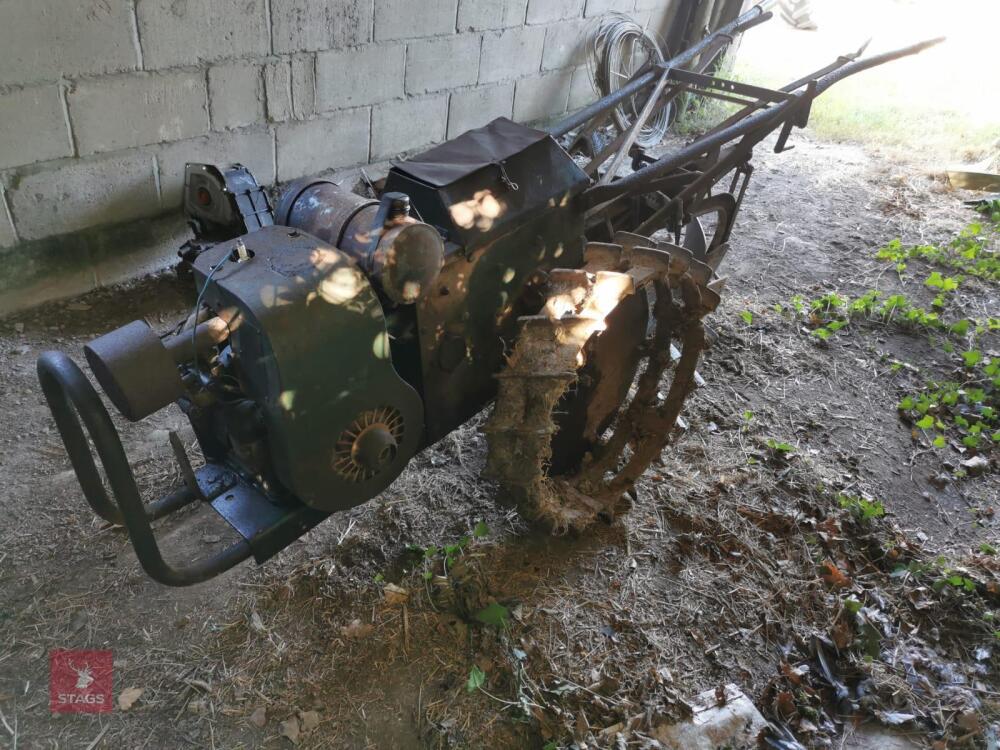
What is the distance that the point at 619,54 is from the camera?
6.18 metres

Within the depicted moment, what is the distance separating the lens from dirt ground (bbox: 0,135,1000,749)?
2176 millimetres

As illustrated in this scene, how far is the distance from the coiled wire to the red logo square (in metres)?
5.06

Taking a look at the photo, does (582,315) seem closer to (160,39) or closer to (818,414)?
(818,414)

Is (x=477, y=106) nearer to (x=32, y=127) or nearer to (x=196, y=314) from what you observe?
(x=32, y=127)

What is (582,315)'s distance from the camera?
219 cm

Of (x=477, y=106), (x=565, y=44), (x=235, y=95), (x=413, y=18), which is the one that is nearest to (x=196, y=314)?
(x=235, y=95)

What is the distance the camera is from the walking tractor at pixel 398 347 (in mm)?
1712

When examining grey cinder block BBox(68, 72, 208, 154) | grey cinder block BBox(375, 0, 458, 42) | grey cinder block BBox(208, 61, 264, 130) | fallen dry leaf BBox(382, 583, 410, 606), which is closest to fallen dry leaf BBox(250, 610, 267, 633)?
fallen dry leaf BBox(382, 583, 410, 606)

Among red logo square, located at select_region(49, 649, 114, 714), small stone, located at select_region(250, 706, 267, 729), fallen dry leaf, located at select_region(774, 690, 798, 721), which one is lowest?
red logo square, located at select_region(49, 649, 114, 714)

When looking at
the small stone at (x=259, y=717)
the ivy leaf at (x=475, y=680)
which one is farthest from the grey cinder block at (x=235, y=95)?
the ivy leaf at (x=475, y=680)

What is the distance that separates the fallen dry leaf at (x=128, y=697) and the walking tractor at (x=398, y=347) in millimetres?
601

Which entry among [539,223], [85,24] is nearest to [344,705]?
[539,223]

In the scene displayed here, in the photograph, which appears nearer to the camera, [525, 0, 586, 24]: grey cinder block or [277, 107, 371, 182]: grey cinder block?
[277, 107, 371, 182]: grey cinder block

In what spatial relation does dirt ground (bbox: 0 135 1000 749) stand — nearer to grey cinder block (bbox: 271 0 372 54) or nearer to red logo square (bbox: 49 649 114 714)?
red logo square (bbox: 49 649 114 714)
